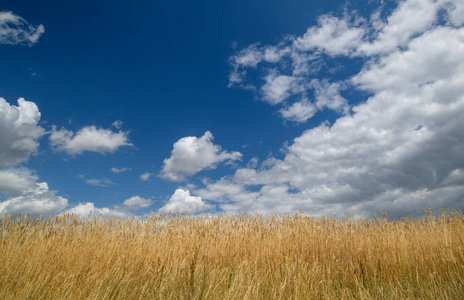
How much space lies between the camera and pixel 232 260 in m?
8.63

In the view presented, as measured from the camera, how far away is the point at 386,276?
777 centimetres

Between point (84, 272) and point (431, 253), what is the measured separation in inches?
370

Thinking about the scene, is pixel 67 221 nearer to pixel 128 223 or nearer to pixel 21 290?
pixel 128 223

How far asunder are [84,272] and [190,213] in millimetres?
6307

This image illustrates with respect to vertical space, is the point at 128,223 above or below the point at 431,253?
above

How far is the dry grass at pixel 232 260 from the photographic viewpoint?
5.59 meters

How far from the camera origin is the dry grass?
5.59 metres

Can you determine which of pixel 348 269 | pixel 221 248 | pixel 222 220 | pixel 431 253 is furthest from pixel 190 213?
pixel 431 253

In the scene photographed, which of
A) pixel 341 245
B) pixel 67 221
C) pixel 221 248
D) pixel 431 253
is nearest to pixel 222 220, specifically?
pixel 221 248

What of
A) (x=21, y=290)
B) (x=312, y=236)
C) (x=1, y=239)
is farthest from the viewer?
(x=312, y=236)

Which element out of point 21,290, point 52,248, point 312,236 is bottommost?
point 21,290

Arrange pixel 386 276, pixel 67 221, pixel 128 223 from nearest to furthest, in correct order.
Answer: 1. pixel 386 276
2. pixel 67 221
3. pixel 128 223

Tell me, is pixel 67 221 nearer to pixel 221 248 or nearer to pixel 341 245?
pixel 221 248

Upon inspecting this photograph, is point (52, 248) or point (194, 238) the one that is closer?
point (52, 248)
